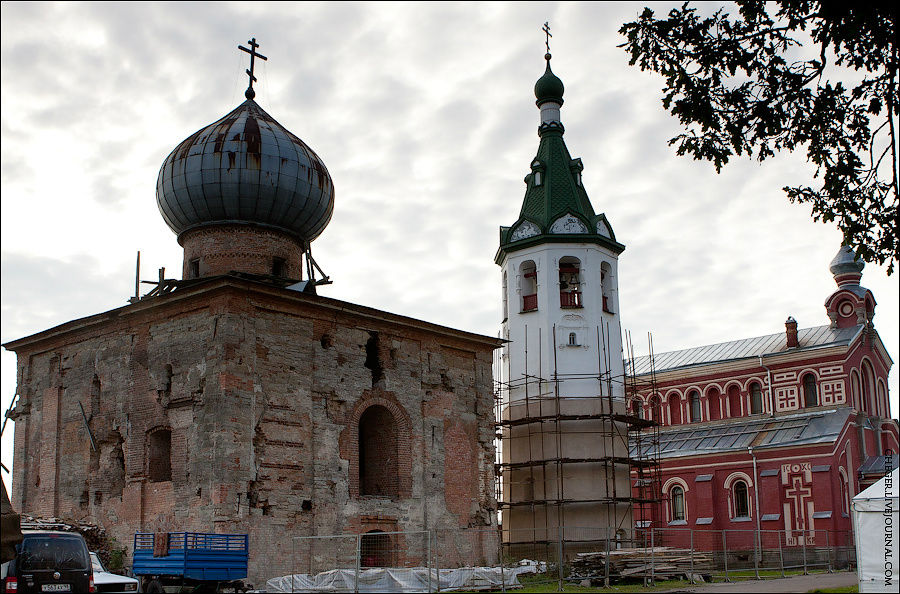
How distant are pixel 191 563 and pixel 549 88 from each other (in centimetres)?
2088

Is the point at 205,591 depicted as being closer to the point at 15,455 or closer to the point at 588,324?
the point at 15,455

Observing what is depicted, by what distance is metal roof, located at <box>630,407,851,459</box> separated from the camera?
1377 inches

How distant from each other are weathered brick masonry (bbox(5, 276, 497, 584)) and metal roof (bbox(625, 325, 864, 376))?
15377 mm

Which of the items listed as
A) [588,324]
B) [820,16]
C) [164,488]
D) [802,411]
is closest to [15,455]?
[164,488]

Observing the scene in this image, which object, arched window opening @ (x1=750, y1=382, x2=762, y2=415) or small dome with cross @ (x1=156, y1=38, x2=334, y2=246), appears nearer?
small dome with cross @ (x1=156, y1=38, x2=334, y2=246)

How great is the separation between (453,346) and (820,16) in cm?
1341

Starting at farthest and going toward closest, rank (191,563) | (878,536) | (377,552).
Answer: (377,552) → (878,536) → (191,563)

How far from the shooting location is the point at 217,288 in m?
19.9

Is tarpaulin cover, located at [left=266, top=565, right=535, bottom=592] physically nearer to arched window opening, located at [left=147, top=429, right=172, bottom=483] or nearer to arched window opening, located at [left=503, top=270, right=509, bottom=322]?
arched window opening, located at [left=147, top=429, right=172, bottom=483]

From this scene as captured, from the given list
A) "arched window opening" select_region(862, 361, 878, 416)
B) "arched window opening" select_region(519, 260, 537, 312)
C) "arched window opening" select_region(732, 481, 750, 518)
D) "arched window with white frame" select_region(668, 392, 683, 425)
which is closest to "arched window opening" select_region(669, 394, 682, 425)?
"arched window with white frame" select_region(668, 392, 683, 425)

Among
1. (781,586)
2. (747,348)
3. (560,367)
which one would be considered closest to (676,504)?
(747,348)

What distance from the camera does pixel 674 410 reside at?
41750 millimetres

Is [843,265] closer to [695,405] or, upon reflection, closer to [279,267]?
[695,405]

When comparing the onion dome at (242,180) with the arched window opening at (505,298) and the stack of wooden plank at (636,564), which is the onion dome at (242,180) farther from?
the stack of wooden plank at (636,564)
